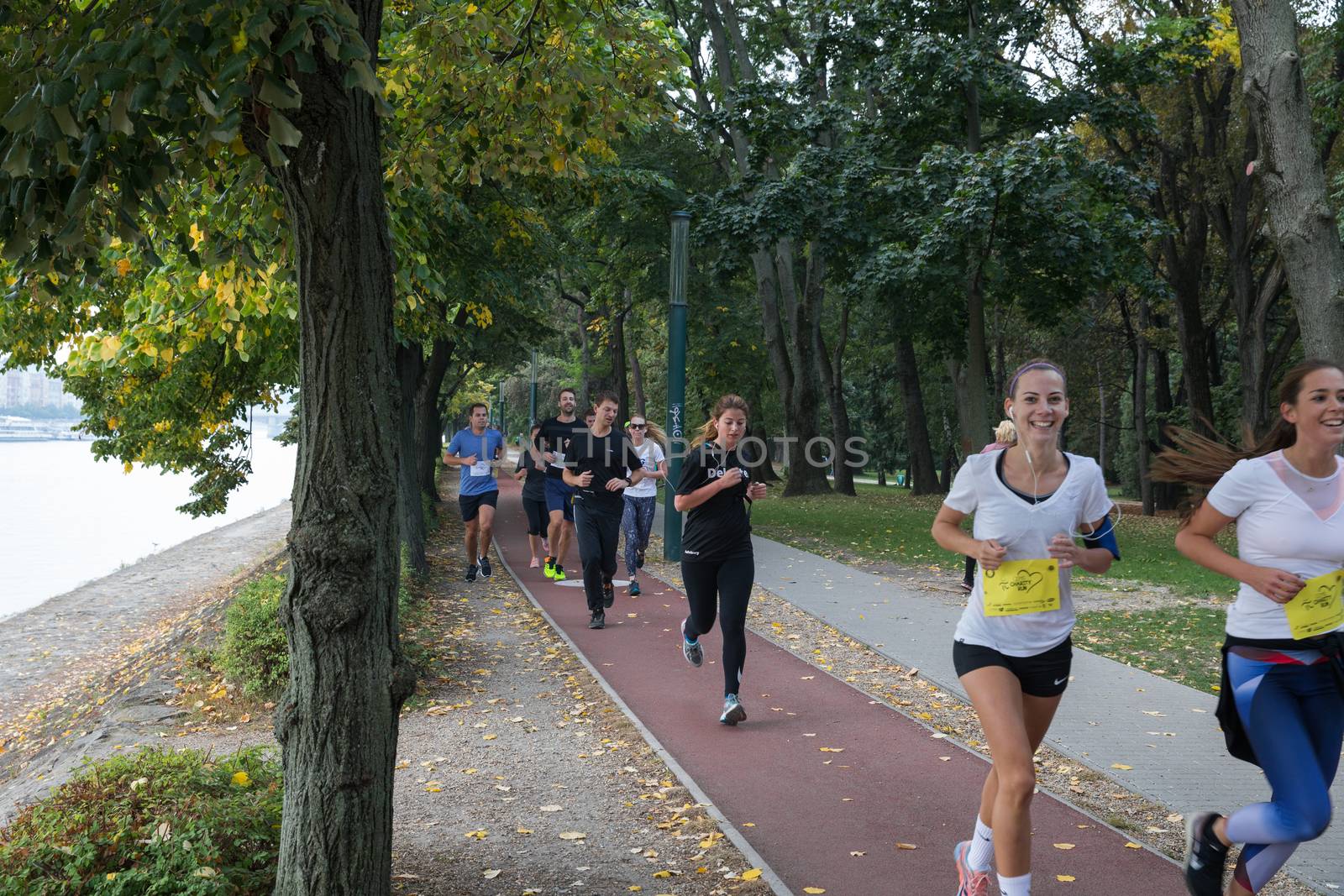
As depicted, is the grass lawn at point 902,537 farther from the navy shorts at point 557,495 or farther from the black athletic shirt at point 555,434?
the black athletic shirt at point 555,434

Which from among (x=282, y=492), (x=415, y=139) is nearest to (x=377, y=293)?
(x=415, y=139)

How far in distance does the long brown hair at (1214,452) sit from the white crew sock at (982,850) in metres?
1.48

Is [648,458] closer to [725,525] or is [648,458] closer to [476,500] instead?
[476,500]

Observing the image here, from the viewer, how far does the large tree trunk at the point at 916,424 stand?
34281 mm

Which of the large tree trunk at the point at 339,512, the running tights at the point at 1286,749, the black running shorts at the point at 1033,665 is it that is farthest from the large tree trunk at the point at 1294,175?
the large tree trunk at the point at 339,512

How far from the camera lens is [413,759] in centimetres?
696

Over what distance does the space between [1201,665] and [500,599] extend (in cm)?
765

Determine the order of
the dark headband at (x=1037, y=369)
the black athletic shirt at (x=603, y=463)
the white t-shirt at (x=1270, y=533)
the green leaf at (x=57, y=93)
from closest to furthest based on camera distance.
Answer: the green leaf at (x=57, y=93)
the white t-shirt at (x=1270, y=533)
the dark headband at (x=1037, y=369)
the black athletic shirt at (x=603, y=463)

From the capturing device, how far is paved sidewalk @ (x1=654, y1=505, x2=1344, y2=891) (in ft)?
19.6

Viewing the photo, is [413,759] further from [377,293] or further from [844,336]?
[844,336]

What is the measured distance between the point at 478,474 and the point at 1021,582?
11271mm

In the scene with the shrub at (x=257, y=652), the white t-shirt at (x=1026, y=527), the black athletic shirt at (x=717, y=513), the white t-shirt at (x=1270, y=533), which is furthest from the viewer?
the shrub at (x=257, y=652)

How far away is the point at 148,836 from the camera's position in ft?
13.5

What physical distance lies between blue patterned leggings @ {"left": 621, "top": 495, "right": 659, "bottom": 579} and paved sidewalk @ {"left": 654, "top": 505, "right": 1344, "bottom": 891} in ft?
6.49
